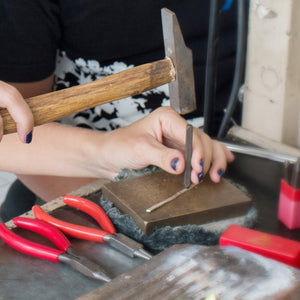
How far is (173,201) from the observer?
517mm

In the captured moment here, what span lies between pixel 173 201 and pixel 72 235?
4.5 inches

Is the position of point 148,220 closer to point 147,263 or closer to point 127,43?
point 147,263

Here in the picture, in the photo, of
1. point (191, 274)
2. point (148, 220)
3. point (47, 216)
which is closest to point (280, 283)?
point (191, 274)

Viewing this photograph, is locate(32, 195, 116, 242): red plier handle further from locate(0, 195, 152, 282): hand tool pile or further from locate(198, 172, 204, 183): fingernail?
locate(198, 172, 204, 183): fingernail

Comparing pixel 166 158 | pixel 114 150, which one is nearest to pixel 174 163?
pixel 166 158

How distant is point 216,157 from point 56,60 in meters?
0.43

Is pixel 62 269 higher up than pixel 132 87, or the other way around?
pixel 132 87

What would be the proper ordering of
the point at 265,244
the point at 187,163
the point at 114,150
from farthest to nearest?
1. the point at 114,150
2. the point at 187,163
3. the point at 265,244

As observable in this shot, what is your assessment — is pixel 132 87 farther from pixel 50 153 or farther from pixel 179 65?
pixel 50 153

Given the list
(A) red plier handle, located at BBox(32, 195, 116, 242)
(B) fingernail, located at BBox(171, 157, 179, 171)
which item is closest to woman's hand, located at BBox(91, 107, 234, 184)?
(B) fingernail, located at BBox(171, 157, 179, 171)

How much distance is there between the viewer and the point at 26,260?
469 millimetres

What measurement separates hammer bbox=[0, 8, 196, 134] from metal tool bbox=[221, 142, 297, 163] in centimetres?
11

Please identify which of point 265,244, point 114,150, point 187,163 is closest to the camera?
point 265,244

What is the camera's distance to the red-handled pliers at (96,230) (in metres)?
0.47
